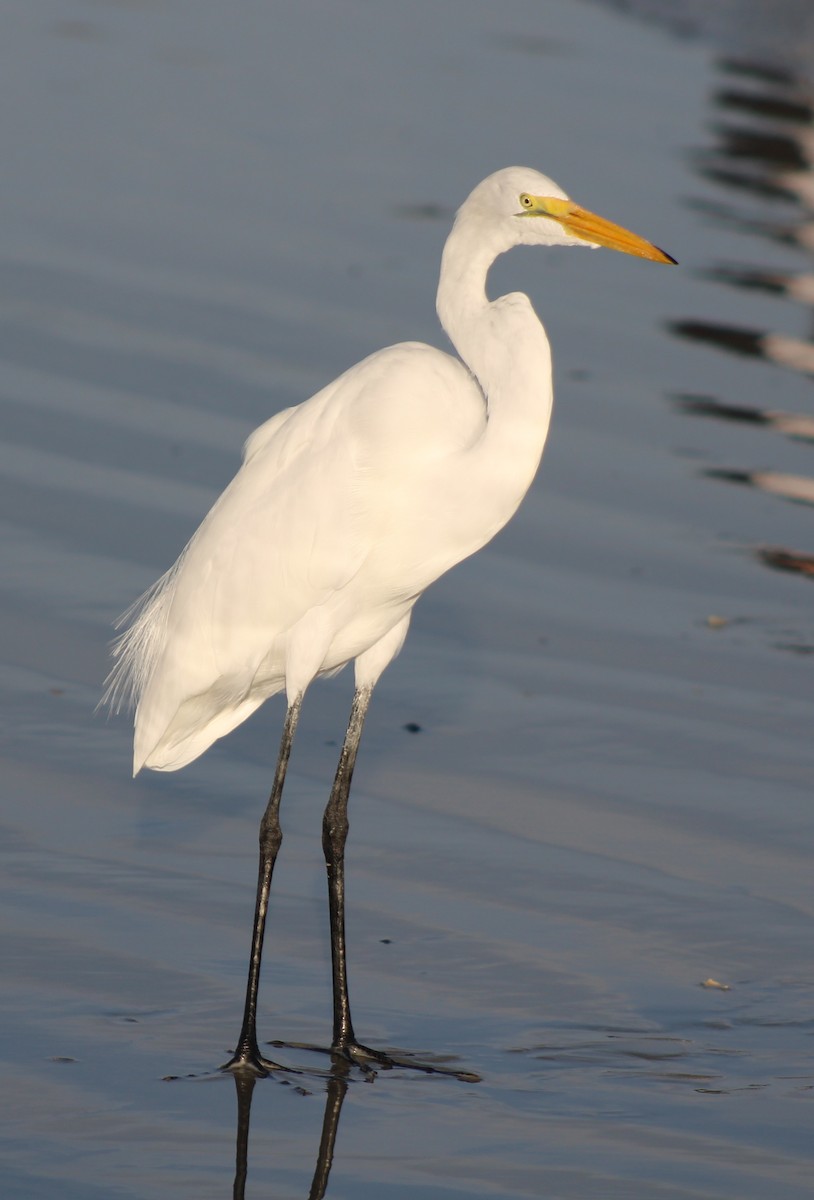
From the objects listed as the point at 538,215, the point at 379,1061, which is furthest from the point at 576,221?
the point at 379,1061

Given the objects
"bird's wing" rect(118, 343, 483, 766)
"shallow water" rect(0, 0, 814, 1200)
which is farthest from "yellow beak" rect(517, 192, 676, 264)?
"shallow water" rect(0, 0, 814, 1200)

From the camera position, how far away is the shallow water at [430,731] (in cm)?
425

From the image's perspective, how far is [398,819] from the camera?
565 centimetres

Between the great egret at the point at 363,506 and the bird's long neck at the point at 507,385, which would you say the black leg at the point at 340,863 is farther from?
the bird's long neck at the point at 507,385

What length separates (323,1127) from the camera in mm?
4223

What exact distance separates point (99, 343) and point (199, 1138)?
5675 mm

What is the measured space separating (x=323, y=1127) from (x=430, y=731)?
85.2 inches

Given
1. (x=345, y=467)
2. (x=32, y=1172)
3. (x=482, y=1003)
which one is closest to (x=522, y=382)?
(x=345, y=467)

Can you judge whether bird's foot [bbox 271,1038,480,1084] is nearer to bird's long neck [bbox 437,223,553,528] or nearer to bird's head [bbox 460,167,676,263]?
bird's long neck [bbox 437,223,553,528]

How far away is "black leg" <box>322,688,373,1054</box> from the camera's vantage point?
4.57m

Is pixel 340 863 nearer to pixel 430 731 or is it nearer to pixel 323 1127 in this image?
pixel 323 1127

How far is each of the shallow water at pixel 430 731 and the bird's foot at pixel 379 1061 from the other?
49 mm

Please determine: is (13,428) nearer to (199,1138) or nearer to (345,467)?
(345,467)

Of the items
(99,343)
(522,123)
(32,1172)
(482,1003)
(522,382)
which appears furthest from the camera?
(522,123)
